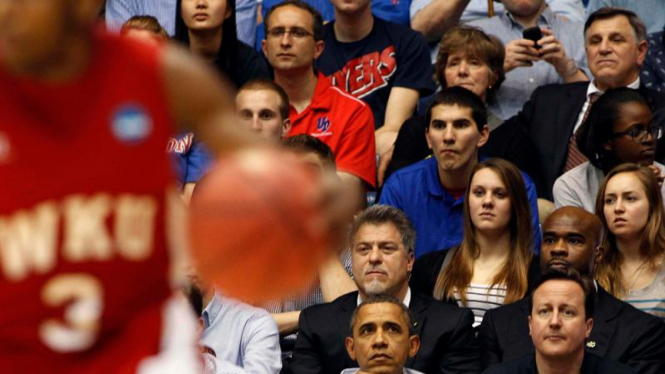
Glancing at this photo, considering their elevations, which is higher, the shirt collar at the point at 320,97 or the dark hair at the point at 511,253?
the shirt collar at the point at 320,97

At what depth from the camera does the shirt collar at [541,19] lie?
10.3 meters

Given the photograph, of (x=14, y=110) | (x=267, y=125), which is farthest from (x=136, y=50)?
(x=267, y=125)

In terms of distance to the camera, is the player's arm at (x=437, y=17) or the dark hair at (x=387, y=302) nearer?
the dark hair at (x=387, y=302)

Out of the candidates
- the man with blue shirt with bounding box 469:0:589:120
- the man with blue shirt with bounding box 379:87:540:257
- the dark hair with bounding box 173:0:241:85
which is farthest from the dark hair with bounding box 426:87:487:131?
the dark hair with bounding box 173:0:241:85

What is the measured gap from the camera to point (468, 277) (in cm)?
791

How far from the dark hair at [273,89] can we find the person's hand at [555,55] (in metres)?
1.94

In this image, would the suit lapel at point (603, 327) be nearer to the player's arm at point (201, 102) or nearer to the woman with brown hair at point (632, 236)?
the woman with brown hair at point (632, 236)

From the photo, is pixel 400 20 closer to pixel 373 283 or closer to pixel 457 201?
pixel 457 201

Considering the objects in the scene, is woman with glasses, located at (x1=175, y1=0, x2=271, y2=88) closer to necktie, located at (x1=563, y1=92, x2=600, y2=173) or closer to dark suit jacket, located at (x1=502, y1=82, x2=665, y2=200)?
dark suit jacket, located at (x1=502, y1=82, x2=665, y2=200)

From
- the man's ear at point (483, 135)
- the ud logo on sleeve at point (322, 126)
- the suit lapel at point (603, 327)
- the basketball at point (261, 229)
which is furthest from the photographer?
the ud logo on sleeve at point (322, 126)

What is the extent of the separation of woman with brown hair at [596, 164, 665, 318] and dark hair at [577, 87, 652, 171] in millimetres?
498

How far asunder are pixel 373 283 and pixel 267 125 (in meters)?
1.50

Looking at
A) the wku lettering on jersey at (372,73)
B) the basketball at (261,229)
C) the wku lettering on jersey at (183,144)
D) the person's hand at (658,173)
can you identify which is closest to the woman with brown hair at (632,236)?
the person's hand at (658,173)

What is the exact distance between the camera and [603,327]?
295 inches
